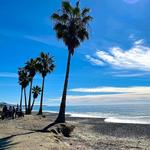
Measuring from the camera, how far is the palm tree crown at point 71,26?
32.5 meters

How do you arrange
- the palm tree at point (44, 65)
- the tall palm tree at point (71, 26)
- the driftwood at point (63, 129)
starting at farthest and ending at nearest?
the palm tree at point (44, 65) < the tall palm tree at point (71, 26) < the driftwood at point (63, 129)

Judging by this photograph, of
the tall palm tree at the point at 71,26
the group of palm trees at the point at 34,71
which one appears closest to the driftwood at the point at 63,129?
the tall palm tree at the point at 71,26

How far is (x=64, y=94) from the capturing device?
103 ft

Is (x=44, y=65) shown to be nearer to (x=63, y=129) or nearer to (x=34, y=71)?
(x=34, y=71)

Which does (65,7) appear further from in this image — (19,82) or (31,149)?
(19,82)

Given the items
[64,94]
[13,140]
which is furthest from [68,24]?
[13,140]

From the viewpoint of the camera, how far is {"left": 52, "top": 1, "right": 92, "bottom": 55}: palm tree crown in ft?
107

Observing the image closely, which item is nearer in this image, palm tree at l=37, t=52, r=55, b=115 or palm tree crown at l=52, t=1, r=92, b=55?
palm tree crown at l=52, t=1, r=92, b=55

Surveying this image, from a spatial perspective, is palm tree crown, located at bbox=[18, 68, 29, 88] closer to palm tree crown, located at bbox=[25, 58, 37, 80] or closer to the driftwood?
palm tree crown, located at bbox=[25, 58, 37, 80]

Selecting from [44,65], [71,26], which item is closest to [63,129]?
[71,26]

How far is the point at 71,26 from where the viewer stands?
32.5 meters

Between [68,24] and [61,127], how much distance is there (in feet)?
42.1

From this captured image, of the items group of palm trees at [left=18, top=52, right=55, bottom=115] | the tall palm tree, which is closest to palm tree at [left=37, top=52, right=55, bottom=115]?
group of palm trees at [left=18, top=52, right=55, bottom=115]

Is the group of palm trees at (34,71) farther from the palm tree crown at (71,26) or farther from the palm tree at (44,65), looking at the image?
the palm tree crown at (71,26)
